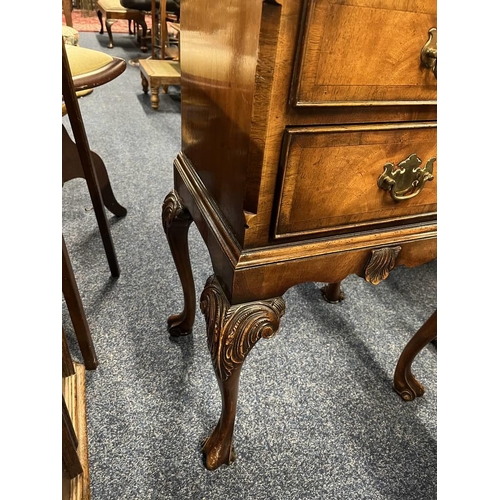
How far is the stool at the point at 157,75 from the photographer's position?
2.42 m

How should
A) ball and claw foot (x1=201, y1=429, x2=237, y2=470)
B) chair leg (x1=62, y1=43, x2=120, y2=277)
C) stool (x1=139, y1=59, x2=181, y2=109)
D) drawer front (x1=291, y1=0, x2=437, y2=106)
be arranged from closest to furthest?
drawer front (x1=291, y1=0, x2=437, y2=106), ball and claw foot (x1=201, y1=429, x2=237, y2=470), chair leg (x1=62, y1=43, x2=120, y2=277), stool (x1=139, y1=59, x2=181, y2=109)

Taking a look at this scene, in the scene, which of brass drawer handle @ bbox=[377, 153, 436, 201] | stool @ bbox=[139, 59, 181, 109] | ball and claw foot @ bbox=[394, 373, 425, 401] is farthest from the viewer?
stool @ bbox=[139, 59, 181, 109]

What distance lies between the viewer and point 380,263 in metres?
0.64

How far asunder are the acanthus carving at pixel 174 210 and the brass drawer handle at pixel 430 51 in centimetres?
47

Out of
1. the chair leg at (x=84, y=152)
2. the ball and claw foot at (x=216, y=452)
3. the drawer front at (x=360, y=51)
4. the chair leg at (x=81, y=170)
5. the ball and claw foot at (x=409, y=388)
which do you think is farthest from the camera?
the chair leg at (x=81, y=170)

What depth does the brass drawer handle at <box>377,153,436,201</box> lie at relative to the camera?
568 mm

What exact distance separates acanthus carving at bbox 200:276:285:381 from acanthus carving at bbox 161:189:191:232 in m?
0.24

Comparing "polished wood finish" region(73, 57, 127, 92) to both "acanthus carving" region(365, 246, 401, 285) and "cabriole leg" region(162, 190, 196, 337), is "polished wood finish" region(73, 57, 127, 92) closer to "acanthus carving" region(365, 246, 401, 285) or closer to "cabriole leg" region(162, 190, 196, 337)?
"cabriole leg" region(162, 190, 196, 337)

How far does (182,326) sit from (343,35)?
0.77 meters

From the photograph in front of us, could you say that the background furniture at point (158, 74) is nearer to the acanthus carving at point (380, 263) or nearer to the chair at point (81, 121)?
the chair at point (81, 121)

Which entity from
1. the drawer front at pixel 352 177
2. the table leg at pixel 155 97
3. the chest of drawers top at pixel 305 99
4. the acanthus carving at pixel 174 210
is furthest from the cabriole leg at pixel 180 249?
the table leg at pixel 155 97

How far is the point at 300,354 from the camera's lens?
1.05m

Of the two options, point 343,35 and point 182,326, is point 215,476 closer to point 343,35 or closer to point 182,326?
point 182,326

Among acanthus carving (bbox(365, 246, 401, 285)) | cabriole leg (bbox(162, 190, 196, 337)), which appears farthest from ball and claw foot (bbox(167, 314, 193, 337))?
acanthus carving (bbox(365, 246, 401, 285))
